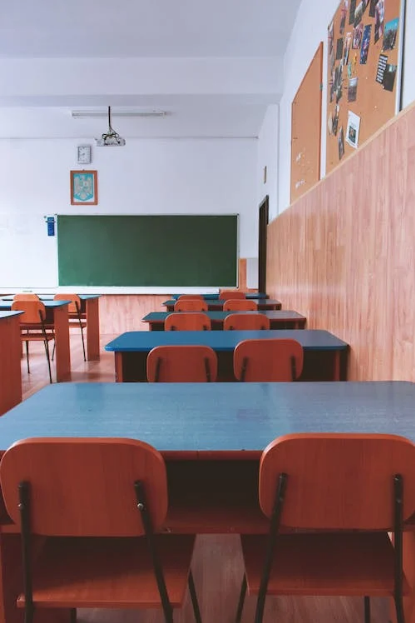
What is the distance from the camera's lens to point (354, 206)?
245cm

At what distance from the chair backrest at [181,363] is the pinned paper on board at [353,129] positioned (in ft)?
4.86

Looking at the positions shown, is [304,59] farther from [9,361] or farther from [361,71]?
[9,361]

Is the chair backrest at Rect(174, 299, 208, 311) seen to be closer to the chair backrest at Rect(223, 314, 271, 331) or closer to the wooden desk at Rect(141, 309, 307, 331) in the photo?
the wooden desk at Rect(141, 309, 307, 331)

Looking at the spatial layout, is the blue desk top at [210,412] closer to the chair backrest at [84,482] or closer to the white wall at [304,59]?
the chair backrest at [84,482]

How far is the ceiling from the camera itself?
4340mm


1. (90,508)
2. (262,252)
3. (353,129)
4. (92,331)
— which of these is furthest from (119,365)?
(262,252)

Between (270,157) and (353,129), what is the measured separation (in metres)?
3.75

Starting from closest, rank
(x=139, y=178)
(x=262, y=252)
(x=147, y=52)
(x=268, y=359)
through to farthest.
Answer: (x=268, y=359)
(x=147, y=52)
(x=262, y=252)
(x=139, y=178)

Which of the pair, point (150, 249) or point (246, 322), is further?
point (150, 249)

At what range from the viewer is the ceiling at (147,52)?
4340 mm

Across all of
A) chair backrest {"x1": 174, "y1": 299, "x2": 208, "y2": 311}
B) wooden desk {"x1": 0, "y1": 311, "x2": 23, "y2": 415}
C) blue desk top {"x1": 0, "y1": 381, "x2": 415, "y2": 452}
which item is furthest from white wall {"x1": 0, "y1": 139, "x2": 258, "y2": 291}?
blue desk top {"x1": 0, "y1": 381, "x2": 415, "y2": 452}

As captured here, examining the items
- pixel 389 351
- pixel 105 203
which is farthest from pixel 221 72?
pixel 389 351

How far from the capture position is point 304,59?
423 cm

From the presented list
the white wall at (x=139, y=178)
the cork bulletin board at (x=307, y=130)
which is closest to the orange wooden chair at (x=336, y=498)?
the cork bulletin board at (x=307, y=130)
